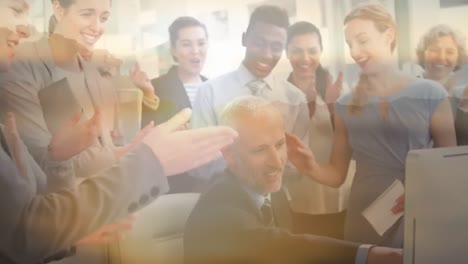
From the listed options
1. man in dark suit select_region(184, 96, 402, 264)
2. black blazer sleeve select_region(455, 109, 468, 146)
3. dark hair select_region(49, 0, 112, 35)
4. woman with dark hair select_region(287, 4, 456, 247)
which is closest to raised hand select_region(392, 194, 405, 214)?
woman with dark hair select_region(287, 4, 456, 247)

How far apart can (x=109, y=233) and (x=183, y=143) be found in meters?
0.32

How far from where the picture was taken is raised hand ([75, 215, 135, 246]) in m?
1.62

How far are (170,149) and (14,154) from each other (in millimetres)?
412

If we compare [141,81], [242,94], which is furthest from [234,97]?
[141,81]

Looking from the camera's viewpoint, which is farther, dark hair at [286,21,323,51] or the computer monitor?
dark hair at [286,21,323,51]

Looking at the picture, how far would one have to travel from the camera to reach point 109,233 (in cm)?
163

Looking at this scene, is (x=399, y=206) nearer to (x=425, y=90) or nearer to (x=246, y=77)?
(x=425, y=90)

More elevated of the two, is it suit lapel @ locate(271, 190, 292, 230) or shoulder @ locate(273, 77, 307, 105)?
shoulder @ locate(273, 77, 307, 105)

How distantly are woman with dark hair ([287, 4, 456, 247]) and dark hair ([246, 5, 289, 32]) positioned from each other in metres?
0.19

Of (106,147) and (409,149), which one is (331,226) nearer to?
(409,149)

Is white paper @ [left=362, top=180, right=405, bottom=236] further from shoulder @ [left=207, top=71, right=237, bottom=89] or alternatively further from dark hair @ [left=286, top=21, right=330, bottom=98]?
shoulder @ [left=207, top=71, right=237, bottom=89]

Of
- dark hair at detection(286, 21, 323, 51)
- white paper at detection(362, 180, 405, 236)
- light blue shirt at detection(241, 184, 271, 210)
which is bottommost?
white paper at detection(362, 180, 405, 236)

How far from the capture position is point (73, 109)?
1.61 meters

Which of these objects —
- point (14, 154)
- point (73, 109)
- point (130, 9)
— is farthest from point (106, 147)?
point (130, 9)
